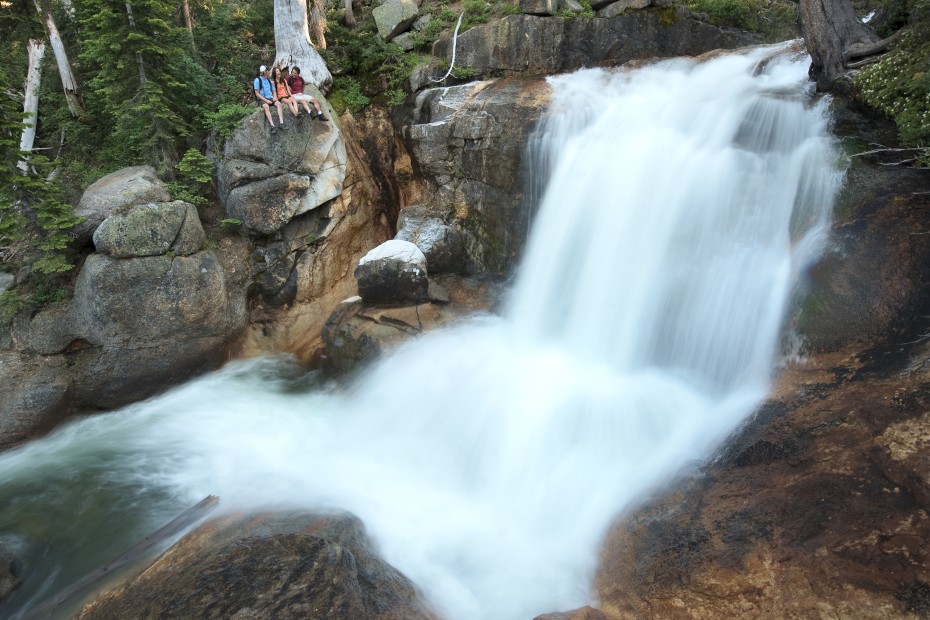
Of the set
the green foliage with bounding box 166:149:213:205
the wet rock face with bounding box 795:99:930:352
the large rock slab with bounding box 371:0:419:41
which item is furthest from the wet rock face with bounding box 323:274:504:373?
the large rock slab with bounding box 371:0:419:41

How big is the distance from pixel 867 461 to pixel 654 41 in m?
9.30

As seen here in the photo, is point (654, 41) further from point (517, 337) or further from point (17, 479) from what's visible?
point (17, 479)

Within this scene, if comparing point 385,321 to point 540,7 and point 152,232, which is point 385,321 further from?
point 540,7

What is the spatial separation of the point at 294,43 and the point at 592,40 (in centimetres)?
631

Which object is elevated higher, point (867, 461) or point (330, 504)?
point (867, 461)

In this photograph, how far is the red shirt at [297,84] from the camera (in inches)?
417

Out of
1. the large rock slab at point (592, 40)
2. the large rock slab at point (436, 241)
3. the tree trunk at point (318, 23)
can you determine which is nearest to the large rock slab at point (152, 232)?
the large rock slab at point (436, 241)

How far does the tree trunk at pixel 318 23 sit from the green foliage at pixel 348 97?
1.18 meters

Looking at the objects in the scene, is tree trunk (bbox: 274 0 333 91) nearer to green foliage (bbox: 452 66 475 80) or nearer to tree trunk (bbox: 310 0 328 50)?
tree trunk (bbox: 310 0 328 50)

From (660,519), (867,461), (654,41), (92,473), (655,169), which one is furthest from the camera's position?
(654,41)

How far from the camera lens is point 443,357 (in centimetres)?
848

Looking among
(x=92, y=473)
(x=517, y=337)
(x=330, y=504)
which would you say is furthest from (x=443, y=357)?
(x=92, y=473)

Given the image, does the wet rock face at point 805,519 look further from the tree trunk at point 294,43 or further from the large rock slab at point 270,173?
the tree trunk at point 294,43

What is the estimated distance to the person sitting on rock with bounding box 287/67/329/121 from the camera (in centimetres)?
1029
